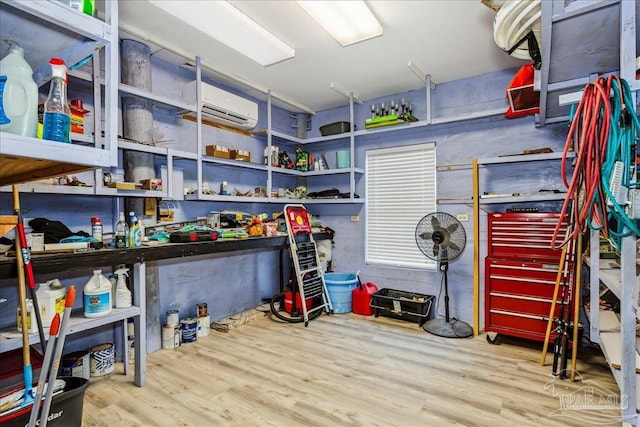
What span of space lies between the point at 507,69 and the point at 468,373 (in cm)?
301

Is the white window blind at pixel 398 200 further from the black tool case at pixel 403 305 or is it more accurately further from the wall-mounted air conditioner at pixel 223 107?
the wall-mounted air conditioner at pixel 223 107

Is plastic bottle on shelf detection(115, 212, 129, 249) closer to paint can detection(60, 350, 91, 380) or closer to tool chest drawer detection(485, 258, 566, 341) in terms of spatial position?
paint can detection(60, 350, 91, 380)

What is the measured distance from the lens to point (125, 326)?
253cm

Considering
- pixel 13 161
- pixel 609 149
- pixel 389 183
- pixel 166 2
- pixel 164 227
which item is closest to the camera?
pixel 13 161

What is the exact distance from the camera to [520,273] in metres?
2.99

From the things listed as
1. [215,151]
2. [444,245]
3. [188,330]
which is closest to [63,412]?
[188,330]

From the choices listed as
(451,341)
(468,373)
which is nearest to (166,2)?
(468,373)

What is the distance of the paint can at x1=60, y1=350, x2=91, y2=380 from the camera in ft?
7.75

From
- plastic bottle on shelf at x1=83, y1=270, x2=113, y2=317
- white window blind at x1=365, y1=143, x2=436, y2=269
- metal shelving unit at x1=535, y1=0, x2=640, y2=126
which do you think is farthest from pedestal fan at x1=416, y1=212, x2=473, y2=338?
plastic bottle on shelf at x1=83, y1=270, x2=113, y2=317

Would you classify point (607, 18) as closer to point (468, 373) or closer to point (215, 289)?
point (468, 373)

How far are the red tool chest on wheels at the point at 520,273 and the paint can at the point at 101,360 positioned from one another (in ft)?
10.8

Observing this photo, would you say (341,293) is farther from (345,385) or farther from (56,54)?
(56,54)

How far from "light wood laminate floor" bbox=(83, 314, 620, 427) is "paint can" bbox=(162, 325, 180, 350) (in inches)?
3.0

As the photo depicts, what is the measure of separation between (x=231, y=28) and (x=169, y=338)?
8.95 ft
